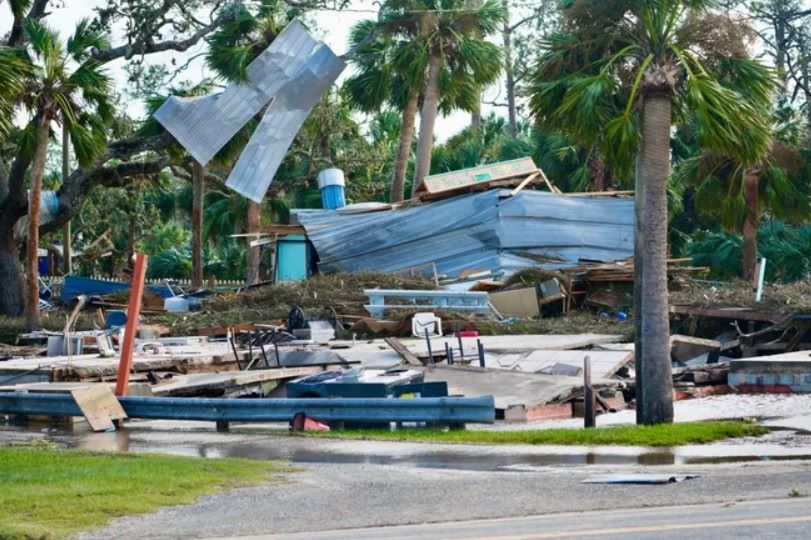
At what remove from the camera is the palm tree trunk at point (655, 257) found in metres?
17.6

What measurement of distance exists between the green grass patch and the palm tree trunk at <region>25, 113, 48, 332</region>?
1619 cm

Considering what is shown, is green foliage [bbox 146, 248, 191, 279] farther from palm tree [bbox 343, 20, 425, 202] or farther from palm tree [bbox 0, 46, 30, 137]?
palm tree [bbox 0, 46, 30, 137]

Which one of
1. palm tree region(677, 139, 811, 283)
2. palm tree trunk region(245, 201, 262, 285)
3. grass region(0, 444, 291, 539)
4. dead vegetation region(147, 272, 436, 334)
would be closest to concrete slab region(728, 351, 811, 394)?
grass region(0, 444, 291, 539)

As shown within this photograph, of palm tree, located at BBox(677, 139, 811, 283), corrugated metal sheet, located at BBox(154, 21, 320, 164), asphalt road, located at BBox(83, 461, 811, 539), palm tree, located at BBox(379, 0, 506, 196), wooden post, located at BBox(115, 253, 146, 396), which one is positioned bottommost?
asphalt road, located at BBox(83, 461, 811, 539)

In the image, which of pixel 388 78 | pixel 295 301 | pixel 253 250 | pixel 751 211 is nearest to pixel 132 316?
pixel 295 301

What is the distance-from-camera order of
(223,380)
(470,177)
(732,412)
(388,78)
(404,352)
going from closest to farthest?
(732,412), (223,380), (404,352), (470,177), (388,78)

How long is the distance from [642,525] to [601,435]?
675 centimetres

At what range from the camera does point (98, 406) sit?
19.6m

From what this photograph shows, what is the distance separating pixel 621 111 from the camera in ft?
60.0

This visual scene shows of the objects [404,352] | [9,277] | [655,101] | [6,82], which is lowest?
[404,352]

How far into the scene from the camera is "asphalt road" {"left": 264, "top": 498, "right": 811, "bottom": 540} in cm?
903

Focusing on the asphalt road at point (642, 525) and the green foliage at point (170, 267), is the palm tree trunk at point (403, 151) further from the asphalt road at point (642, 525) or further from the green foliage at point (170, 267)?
the asphalt road at point (642, 525)

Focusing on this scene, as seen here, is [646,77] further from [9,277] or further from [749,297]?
[9,277]

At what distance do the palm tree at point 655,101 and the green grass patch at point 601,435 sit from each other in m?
1.22
